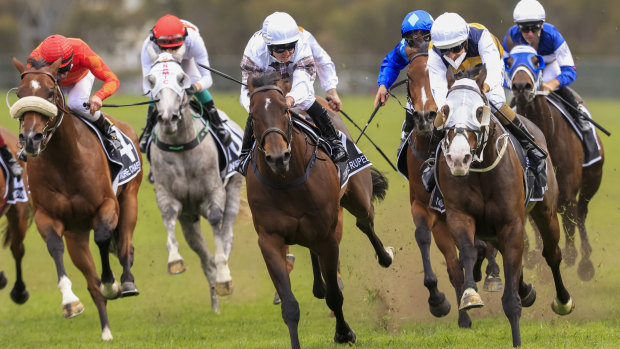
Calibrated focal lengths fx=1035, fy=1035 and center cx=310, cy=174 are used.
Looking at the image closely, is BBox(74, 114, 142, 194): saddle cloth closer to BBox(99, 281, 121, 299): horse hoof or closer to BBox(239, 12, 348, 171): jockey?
BBox(99, 281, 121, 299): horse hoof

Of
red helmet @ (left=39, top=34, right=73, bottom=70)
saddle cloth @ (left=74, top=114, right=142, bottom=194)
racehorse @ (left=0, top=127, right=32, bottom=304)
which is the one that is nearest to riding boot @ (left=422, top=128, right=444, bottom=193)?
saddle cloth @ (left=74, top=114, right=142, bottom=194)

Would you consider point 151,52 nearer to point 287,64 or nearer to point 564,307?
point 287,64

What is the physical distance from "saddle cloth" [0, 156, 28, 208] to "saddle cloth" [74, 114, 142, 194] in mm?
1388

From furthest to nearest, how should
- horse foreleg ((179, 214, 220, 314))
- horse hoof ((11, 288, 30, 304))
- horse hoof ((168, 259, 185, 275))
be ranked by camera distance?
horse foreleg ((179, 214, 220, 314))
horse hoof ((11, 288, 30, 304))
horse hoof ((168, 259, 185, 275))

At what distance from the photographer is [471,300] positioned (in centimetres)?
682

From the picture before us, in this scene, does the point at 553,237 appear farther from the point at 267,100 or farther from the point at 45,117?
the point at 45,117

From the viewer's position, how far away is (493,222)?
7.18 m

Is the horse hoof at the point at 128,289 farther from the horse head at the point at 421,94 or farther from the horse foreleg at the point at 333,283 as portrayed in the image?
the horse head at the point at 421,94

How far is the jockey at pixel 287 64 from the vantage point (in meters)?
7.43

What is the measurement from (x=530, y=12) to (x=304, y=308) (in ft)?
12.0

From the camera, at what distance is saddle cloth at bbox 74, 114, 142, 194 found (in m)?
9.02

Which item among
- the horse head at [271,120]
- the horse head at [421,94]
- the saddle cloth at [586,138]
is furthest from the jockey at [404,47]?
the horse head at [271,120]

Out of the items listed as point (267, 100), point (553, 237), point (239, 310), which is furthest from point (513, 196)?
point (239, 310)

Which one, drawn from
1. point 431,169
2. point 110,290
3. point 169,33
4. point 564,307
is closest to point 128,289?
point 110,290
